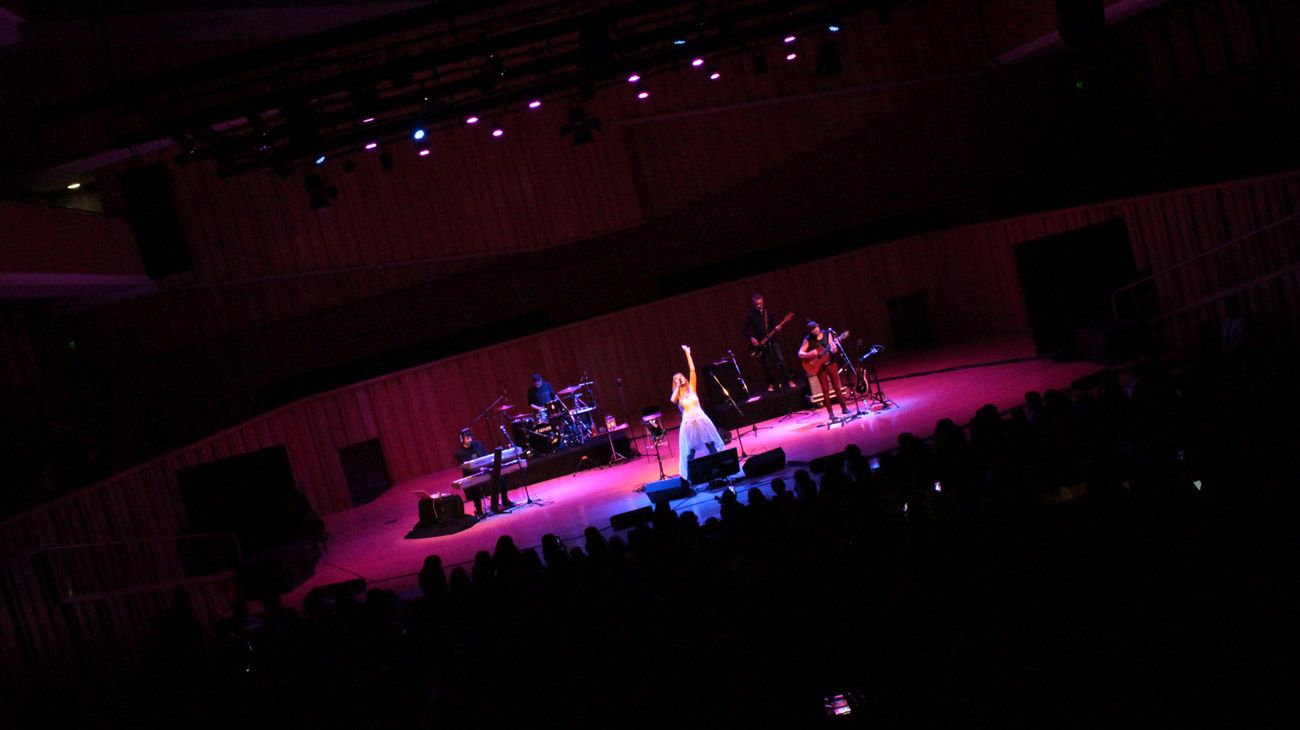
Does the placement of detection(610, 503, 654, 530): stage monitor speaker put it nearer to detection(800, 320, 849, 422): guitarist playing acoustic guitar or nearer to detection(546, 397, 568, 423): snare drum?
detection(800, 320, 849, 422): guitarist playing acoustic guitar

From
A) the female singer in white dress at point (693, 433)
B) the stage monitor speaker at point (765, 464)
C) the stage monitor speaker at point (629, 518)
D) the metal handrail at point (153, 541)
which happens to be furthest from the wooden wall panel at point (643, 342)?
the stage monitor speaker at point (629, 518)

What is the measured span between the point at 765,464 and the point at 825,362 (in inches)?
123

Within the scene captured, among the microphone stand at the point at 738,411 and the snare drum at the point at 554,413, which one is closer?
the microphone stand at the point at 738,411

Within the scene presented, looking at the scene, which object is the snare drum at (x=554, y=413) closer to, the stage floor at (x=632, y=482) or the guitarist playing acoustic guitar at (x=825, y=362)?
the stage floor at (x=632, y=482)

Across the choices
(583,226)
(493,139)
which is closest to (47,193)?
(493,139)

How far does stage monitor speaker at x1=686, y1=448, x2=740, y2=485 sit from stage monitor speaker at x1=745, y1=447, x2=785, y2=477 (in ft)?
0.77

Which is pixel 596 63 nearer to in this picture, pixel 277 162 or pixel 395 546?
pixel 277 162

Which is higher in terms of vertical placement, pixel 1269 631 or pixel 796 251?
pixel 796 251

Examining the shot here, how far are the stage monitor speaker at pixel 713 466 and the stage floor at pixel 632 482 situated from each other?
203mm

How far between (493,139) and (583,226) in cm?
226

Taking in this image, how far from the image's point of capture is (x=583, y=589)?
22.2ft

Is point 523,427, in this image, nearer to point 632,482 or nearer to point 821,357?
point 632,482

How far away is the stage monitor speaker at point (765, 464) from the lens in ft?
38.2

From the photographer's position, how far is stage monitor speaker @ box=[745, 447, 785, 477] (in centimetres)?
1165
